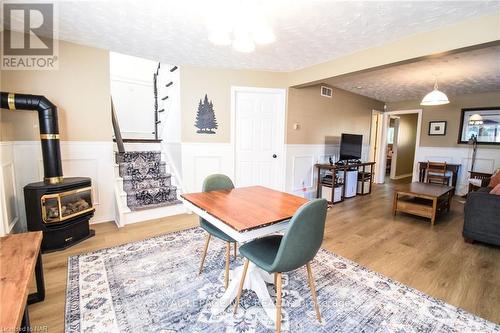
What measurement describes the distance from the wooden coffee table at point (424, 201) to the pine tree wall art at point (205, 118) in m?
3.27

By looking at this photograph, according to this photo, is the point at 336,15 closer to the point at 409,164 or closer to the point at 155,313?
the point at 155,313

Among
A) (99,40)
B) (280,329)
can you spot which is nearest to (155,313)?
(280,329)

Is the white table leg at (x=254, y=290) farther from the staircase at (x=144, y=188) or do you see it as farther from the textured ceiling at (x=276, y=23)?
the staircase at (x=144, y=188)

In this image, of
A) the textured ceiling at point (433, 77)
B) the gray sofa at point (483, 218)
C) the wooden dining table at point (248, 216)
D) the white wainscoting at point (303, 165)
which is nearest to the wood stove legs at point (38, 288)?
the wooden dining table at point (248, 216)

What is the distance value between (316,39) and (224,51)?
3.96 ft

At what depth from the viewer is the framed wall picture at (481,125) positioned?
16.8 feet

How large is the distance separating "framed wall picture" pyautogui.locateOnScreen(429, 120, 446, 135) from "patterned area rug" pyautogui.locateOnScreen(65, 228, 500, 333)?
219 inches

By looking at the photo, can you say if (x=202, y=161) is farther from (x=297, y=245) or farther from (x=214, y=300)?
(x=297, y=245)

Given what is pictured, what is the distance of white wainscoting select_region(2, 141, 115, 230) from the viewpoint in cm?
274

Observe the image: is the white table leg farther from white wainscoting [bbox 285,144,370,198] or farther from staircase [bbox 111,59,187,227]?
white wainscoting [bbox 285,144,370,198]

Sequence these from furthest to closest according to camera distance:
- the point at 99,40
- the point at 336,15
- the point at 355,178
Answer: the point at 355,178
the point at 99,40
the point at 336,15

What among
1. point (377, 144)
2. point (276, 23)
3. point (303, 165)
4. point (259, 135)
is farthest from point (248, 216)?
point (377, 144)

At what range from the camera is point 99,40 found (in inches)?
111

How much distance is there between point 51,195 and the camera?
241cm
